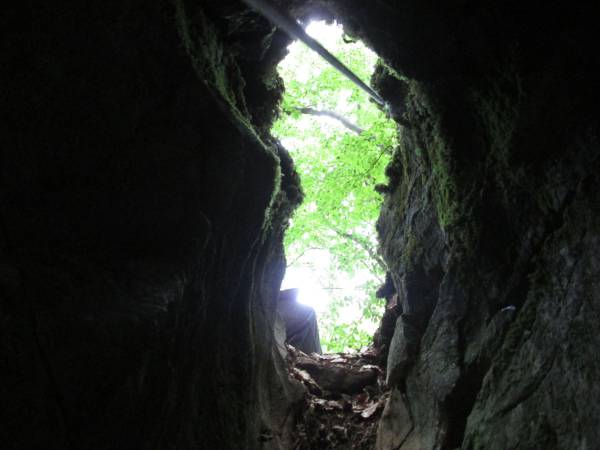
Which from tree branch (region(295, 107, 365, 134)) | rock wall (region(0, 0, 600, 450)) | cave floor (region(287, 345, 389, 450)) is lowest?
cave floor (region(287, 345, 389, 450))

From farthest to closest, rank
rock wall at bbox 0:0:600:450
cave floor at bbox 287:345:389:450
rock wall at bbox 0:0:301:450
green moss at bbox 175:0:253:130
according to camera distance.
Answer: cave floor at bbox 287:345:389:450
green moss at bbox 175:0:253:130
rock wall at bbox 0:0:600:450
rock wall at bbox 0:0:301:450

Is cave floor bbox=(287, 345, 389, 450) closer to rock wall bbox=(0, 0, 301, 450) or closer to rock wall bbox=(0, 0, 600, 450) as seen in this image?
rock wall bbox=(0, 0, 600, 450)

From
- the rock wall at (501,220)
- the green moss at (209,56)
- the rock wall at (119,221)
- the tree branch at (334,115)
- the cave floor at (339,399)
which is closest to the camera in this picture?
the rock wall at (119,221)

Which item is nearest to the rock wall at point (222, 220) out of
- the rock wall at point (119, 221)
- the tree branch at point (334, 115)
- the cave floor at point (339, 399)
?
the rock wall at point (119, 221)

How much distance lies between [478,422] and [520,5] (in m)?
5.11

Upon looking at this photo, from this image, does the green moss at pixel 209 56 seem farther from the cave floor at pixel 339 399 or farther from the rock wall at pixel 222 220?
the cave floor at pixel 339 399

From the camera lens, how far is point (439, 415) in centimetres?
676

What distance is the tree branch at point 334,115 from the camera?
17.4m

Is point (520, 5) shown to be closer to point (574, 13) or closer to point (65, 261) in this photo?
point (574, 13)

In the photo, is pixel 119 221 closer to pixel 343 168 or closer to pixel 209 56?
pixel 209 56

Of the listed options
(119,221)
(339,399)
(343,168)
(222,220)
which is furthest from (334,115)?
(119,221)

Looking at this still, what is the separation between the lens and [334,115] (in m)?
18.2

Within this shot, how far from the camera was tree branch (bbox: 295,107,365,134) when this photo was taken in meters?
17.4

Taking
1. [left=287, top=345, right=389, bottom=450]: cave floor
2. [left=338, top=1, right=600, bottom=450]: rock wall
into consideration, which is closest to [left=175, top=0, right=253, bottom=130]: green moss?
[left=338, top=1, right=600, bottom=450]: rock wall
